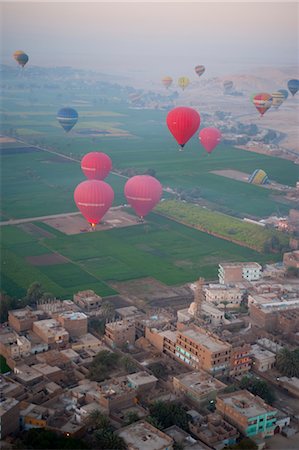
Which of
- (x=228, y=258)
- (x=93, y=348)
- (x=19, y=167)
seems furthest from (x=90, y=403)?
(x=19, y=167)

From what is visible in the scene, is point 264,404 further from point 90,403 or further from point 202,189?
point 202,189

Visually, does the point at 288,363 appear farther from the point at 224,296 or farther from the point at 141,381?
the point at 224,296

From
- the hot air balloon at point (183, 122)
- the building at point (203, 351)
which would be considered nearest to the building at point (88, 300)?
the building at point (203, 351)

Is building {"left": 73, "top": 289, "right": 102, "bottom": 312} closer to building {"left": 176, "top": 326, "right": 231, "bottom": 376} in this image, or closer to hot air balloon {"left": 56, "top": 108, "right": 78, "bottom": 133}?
building {"left": 176, "top": 326, "right": 231, "bottom": 376}

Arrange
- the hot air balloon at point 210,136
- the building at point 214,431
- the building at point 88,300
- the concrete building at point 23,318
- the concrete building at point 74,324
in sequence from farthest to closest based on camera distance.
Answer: the hot air balloon at point 210,136
the building at point 88,300
the concrete building at point 23,318
the concrete building at point 74,324
the building at point 214,431

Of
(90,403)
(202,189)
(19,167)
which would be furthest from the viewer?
(19,167)

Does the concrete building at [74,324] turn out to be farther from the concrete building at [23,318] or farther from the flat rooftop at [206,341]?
the flat rooftop at [206,341]
